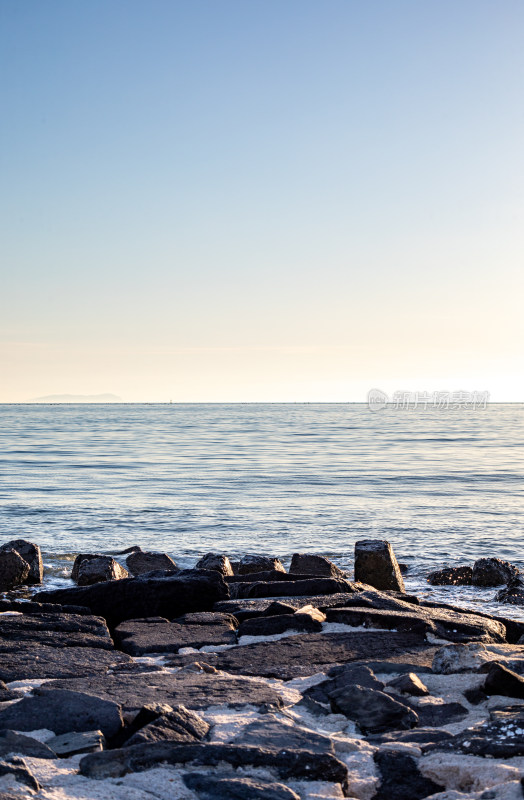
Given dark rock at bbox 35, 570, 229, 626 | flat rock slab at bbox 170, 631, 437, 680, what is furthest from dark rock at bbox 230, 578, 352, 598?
flat rock slab at bbox 170, 631, 437, 680

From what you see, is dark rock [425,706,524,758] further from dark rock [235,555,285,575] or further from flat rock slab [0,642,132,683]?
dark rock [235,555,285,575]

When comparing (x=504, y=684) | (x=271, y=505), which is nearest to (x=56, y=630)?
(x=504, y=684)

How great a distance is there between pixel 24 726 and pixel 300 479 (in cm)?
1930

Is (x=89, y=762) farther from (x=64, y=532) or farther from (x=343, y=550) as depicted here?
(x=64, y=532)

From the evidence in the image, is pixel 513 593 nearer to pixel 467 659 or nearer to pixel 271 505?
pixel 467 659

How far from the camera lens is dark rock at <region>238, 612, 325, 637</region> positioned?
6215 millimetres

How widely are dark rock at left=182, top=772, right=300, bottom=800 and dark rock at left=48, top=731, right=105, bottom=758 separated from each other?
1.97 ft

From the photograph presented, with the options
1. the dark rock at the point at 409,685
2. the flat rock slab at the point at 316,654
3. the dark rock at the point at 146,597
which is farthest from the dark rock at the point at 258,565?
the dark rock at the point at 409,685

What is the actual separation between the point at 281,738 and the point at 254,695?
847mm

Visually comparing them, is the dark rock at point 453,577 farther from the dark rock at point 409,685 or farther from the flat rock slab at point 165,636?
the dark rock at point 409,685

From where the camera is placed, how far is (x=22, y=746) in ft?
11.8

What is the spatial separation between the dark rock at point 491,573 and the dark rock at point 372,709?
6594 millimetres

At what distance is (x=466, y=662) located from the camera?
16.3 ft

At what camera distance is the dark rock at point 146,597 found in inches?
284
